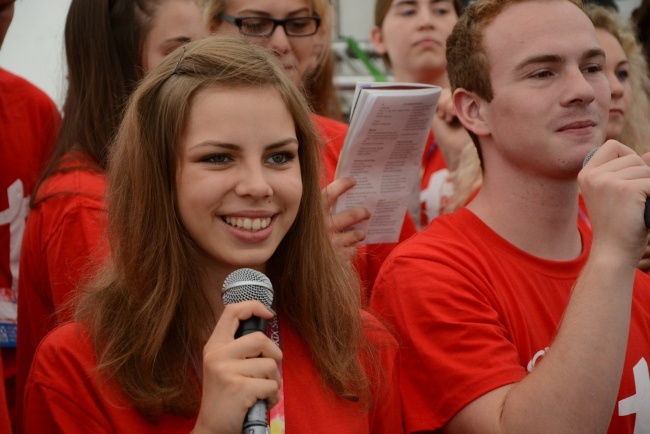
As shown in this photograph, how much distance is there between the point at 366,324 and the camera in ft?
8.21

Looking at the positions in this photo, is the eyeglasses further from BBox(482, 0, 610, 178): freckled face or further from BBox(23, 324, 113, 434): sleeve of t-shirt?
BBox(23, 324, 113, 434): sleeve of t-shirt

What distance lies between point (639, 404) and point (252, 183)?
1239mm

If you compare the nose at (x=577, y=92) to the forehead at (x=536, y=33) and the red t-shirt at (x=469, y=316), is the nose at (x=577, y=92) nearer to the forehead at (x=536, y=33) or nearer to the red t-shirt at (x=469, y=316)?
the forehead at (x=536, y=33)

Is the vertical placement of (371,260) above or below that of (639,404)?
above

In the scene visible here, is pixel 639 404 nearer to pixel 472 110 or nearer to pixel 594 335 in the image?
pixel 594 335

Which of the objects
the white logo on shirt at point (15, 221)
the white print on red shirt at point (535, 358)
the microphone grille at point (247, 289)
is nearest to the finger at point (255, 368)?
the microphone grille at point (247, 289)

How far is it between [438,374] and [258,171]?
28.7 inches

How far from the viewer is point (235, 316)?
6.01 feet

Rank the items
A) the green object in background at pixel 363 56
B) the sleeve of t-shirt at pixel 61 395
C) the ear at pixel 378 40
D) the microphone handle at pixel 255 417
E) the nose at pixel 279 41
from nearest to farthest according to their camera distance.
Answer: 1. the microphone handle at pixel 255 417
2. the sleeve of t-shirt at pixel 61 395
3. the nose at pixel 279 41
4. the ear at pixel 378 40
5. the green object in background at pixel 363 56

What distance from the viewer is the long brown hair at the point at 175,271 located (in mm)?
2174

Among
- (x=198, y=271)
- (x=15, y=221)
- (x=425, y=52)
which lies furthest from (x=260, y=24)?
(x=198, y=271)

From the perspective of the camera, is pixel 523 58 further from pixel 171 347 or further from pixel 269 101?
pixel 171 347

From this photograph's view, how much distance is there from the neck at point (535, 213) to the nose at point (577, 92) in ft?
0.76

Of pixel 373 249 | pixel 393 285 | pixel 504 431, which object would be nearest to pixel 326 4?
pixel 373 249
